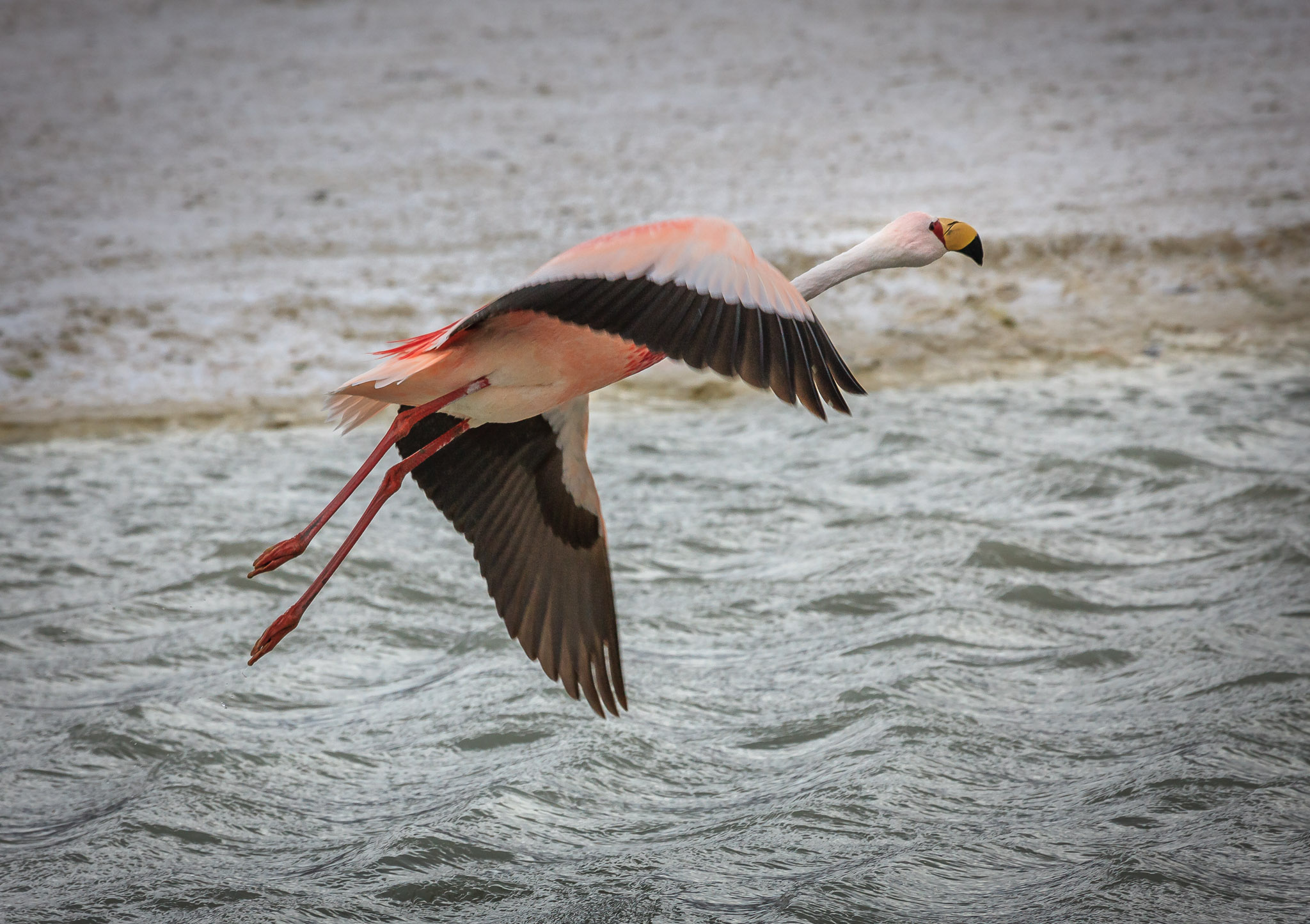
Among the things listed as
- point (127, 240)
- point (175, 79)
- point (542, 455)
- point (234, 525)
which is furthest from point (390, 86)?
point (542, 455)

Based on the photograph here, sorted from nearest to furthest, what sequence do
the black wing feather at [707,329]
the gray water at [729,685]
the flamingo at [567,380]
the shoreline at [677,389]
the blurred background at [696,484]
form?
the black wing feather at [707,329] → the flamingo at [567,380] → the gray water at [729,685] → the blurred background at [696,484] → the shoreline at [677,389]

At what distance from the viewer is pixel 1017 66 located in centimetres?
1092

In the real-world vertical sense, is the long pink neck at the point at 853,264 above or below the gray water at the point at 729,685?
above

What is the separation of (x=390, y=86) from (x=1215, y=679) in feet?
A: 26.1

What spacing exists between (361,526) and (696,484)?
9.77 ft

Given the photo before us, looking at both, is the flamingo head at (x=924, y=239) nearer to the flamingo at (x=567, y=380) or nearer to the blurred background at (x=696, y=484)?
the flamingo at (x=567, y=380)

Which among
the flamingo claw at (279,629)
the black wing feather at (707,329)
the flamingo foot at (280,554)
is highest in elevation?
the black wing feather at (707,329)

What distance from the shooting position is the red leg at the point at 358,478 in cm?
371

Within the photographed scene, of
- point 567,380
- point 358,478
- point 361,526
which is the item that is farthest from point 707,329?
point 361,526

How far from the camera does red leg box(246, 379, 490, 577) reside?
3.71 meters

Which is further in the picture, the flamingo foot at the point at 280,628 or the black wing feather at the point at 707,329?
the flamingo foot at the point at 280,628

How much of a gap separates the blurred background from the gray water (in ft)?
0.07

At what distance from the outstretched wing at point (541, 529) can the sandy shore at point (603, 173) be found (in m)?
3.40

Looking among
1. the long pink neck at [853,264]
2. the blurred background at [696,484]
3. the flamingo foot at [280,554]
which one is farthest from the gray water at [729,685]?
the long pink neck at [853,264]
